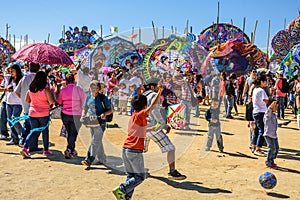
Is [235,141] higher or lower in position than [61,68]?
lower

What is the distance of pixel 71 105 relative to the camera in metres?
5.54

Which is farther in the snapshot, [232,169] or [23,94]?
[23,94]

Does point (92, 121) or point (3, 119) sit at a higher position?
point (92, 121)

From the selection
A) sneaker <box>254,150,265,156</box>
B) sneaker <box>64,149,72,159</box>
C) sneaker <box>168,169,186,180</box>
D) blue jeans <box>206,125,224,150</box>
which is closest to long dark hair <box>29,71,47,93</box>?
sneaker <box>64,149,72,159</box>

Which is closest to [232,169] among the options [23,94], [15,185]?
[15,185]

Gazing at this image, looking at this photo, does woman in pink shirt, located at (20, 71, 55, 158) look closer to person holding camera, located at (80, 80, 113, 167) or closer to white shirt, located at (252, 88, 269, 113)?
person holding camera, located at (80, 80, 113, 167)

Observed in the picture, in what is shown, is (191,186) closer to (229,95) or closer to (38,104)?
Result: (38,104)

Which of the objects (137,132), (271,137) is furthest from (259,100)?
(137,132)

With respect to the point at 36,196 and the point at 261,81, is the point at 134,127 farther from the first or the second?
the point at 261,81

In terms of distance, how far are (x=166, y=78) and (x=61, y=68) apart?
13803mm

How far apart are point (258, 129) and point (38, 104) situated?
376cm

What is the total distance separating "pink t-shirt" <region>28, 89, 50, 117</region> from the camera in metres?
5.60

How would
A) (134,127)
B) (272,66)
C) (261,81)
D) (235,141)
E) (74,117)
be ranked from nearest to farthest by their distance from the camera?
(134,127)
(74,117)
(261,81)
(235,141)
(272,66)

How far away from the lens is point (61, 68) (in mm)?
18453
